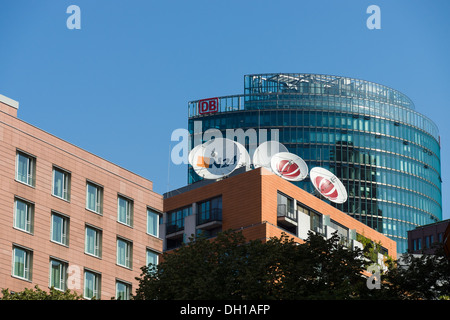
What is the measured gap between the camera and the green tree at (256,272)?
59938 millimetres

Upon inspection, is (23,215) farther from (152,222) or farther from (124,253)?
(152,222)

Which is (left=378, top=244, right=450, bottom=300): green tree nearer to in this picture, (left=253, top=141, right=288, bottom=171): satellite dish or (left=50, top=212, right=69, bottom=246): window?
(left=50, top=212, right=69, bottom=246): window

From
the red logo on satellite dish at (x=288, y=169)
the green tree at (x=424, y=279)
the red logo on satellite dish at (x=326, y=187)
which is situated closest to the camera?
the green tree at (x=424, y=279)

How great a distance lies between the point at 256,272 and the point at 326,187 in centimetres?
4972

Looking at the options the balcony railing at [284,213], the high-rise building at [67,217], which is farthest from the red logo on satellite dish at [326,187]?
the high-rise building at [67,217]

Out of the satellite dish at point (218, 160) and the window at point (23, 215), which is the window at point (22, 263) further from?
the satellite dish at point (218, 160)

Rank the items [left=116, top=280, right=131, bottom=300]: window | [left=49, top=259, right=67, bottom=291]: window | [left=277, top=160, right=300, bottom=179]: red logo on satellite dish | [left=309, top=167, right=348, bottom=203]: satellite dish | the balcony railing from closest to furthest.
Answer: [left=49, top=259, right=67, bottom=291]: window < [left=116, top=280, right=131, bottom=300]: window < the balcony railing < [left=277, top=160, right=300, bottom=179]: red logo on satellite dish < [left=309, top=167, right=348, bottom=203]: satellite dish

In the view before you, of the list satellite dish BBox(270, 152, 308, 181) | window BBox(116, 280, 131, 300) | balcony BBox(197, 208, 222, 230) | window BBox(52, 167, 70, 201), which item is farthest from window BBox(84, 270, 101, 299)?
satellite dish BBox(270, 152, 308, 181)

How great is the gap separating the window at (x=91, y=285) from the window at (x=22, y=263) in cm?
613

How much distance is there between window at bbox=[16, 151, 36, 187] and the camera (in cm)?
7169

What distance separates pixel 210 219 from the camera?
105 meters

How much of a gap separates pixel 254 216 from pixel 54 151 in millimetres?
30862

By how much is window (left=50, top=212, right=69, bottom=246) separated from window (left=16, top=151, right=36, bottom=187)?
11.3 feet

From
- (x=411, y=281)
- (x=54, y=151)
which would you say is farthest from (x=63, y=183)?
(x=411, y=281)
